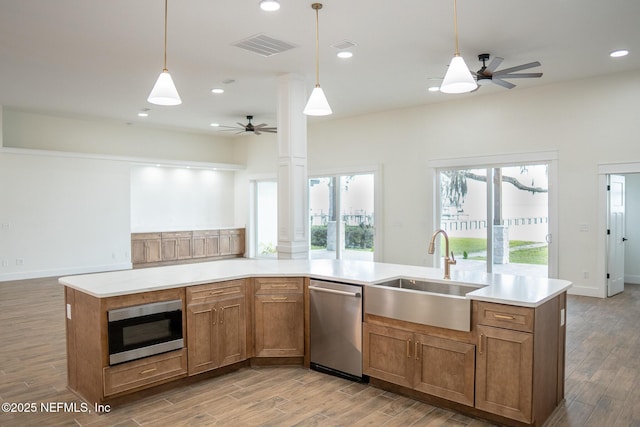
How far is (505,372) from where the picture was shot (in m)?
2.79

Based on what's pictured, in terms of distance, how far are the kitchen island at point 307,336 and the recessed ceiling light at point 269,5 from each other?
250cm

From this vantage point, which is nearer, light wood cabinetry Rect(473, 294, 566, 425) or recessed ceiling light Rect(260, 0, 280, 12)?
light wood cabinetry Rect(473, 294, 566, 425)

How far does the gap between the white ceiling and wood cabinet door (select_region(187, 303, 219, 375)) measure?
2.84 m

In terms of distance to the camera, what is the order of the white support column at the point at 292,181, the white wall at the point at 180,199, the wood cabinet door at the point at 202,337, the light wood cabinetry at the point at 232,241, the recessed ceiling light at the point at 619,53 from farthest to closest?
the light wood cabinetry at the point at 232,241 → the white wall at the point at 180,199 → the white support column at the point at 292,181 → the recessed ceiling light at the point at 619,53 → the wood cabinet door at the point at 202,337

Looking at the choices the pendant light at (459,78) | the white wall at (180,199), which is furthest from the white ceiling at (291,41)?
the white wall at (180,199)

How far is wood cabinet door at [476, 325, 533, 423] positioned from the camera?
2719mm

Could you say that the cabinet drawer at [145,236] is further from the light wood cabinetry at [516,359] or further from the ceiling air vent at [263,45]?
the light wood cabinetry at [516,359]

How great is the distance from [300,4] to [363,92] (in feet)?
11.5

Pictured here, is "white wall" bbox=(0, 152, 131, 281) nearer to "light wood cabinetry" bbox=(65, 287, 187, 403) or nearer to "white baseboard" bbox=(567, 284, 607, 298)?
"light wood cabinetry" bbox=(65, 287, 187, 403)

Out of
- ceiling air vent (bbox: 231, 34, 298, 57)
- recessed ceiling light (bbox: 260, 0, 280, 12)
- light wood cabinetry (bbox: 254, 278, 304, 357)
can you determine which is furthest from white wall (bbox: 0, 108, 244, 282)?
light wood cabinetry (bbox: 254, 278, 304, 357)

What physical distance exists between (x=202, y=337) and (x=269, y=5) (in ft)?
10.1

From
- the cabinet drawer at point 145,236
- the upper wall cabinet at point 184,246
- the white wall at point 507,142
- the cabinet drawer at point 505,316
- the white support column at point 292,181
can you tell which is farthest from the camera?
the upper wall cabinet at point 184,246

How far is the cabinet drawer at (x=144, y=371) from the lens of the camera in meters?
3.10

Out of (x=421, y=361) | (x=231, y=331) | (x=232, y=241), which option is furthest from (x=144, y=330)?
(x=232, y=241)
